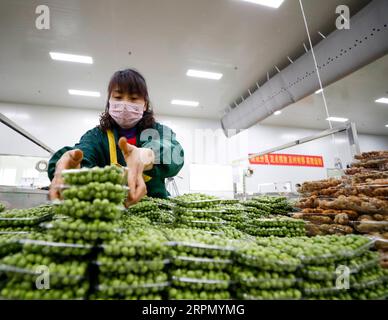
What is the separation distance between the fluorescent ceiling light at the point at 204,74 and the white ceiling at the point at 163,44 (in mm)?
210

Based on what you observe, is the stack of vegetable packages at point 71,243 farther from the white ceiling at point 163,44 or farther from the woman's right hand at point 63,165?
the white ceiling at point 163,44

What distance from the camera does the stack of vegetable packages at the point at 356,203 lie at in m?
1.58

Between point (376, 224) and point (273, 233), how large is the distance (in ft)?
2.21

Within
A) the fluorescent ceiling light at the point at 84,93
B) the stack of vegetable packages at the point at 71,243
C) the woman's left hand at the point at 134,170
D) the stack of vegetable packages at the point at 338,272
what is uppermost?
the fluorescent ceiling light at the point at 84,93

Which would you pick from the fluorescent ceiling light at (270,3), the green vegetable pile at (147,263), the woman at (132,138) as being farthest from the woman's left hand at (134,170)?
the fluorescent ceiling light at (270,3)


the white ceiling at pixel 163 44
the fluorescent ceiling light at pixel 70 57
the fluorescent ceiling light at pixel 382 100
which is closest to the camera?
the white ceiling at pixel 163 44

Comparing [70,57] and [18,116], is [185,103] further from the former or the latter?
[18,116]

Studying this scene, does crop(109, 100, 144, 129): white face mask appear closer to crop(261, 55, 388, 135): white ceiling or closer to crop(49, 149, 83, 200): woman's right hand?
crop(49, 149, 83, 200): woman's right hand

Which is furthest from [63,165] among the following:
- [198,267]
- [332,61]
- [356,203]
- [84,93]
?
[84,93]

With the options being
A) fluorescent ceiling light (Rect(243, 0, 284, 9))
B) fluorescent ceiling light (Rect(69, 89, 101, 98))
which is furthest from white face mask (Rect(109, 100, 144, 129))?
fluorescent ceiling light (Rect(69, 89, 101, 98))

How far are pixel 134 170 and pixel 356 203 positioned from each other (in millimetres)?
1646

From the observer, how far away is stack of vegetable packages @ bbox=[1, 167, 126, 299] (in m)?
0.75

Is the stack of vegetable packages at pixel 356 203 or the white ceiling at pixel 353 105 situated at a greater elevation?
the white ceiling at pixel 353 105

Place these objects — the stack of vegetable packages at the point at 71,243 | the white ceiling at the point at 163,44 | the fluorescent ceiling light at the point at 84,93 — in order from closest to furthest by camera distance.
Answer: the stack of vegetable packages at the point at 71,243 < the white ceiling at the point at 163,44 < the fluorescent ceiling light at the point at 84,93
